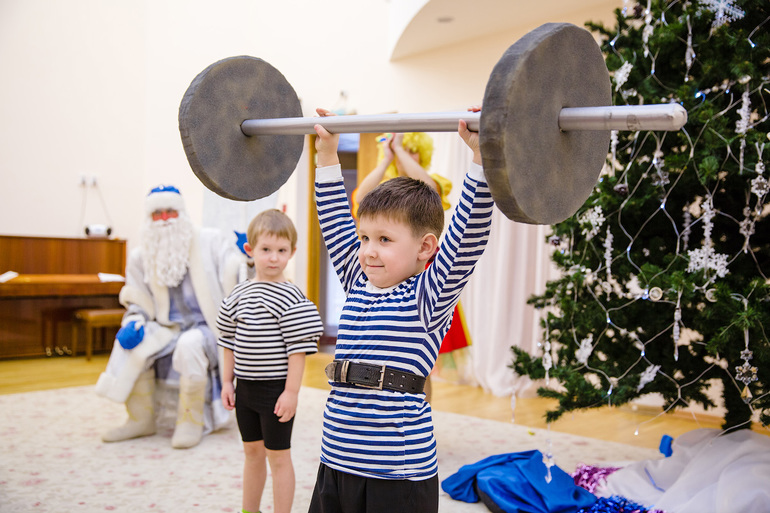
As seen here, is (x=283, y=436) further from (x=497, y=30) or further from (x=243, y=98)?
(x=497, y=30)

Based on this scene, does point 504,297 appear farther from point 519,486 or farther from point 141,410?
point 141,410

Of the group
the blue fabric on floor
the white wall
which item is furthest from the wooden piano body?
the blue fabric on floor

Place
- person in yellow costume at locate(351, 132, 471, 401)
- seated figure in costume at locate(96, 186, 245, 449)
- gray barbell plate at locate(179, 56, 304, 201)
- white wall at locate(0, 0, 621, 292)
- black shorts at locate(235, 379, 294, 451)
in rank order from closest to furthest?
gray barbell plate at locate(179, 56, 304, 201) → black shorts at locate(235, 379, 294, 451) → person in yellow costume at locate(351, 132, 471, 401) → seated figure in costume at locate(96, 186, 245, 449) → white wall at locate(0, 0, 621, 292)

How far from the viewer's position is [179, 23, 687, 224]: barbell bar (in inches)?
36.7

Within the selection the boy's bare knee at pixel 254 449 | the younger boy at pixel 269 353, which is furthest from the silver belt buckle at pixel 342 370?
the boy's bare knee at pixel 254 449

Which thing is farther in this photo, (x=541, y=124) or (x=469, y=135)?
(x=469, y=135)

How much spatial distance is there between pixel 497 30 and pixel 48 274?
4.77m

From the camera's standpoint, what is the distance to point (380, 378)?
1.24m

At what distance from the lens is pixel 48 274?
6.41 metres

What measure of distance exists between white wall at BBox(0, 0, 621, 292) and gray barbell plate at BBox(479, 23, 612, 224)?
4565mm

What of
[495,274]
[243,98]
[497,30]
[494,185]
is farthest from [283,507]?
[497,30]

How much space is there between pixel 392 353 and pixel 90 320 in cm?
545

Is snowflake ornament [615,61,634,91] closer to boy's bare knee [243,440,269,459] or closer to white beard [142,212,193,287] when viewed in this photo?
boy's bare knee [243,440,269,459]

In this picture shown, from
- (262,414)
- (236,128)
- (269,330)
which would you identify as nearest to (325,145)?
(236,128)
